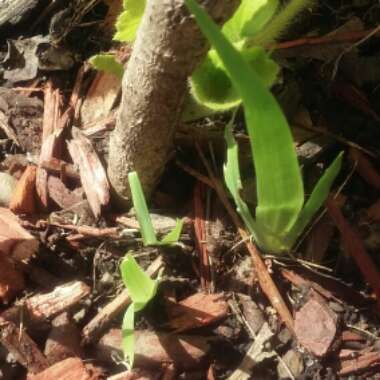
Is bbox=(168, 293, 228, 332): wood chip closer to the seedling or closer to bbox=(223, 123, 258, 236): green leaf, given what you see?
bbox=(223, 123, 258, 236): green leaf

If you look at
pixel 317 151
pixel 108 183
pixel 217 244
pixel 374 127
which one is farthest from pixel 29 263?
pixel 374 127

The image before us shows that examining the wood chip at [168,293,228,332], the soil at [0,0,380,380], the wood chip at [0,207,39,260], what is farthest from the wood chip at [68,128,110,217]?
the wood chip at [168,293,228,332]

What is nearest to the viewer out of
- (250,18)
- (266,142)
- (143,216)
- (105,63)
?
(266,142)

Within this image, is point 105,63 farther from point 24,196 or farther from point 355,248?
point 355,248

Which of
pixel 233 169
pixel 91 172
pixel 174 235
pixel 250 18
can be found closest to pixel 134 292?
pixel 174 235

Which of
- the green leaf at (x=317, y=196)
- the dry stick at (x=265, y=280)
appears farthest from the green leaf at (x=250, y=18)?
the dry stick at (x=265, y=280)

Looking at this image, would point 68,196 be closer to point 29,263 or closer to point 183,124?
point 29,263
